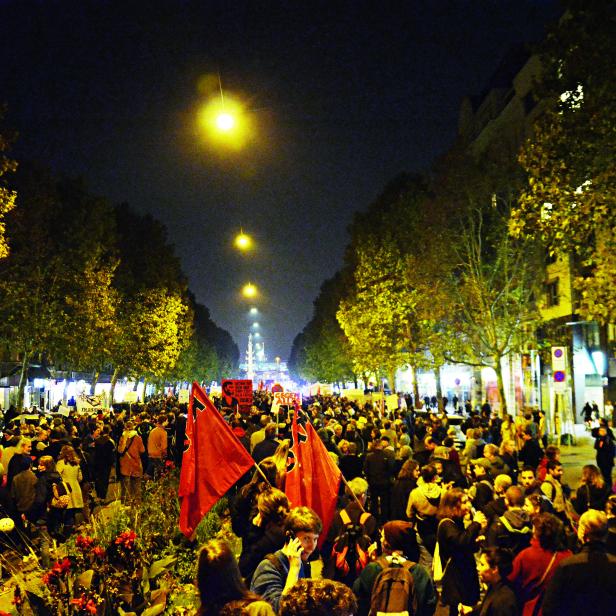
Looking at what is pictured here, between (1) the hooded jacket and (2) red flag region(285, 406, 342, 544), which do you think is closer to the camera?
(1) the hooded jacket

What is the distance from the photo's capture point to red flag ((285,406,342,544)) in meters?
8.34

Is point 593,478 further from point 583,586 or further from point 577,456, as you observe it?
point 577,456

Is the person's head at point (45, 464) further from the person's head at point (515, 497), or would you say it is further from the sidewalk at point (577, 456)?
the sidewalk at point (577, 456)

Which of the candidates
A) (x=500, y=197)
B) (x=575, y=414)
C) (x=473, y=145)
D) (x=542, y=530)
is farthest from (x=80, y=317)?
(x=542, y=530)

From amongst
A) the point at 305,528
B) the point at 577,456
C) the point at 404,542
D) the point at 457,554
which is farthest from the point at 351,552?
the point at 577,456

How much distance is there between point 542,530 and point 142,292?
4780cm

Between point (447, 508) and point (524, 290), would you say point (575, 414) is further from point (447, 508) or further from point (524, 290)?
point (447, 508)

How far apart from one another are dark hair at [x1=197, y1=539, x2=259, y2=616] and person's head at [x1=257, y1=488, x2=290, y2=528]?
2.48 metres

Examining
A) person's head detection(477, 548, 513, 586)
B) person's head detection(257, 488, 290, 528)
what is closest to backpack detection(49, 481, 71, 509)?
person's head detection(257, 488, 290, 528)

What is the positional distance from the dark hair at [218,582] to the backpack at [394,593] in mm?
1528

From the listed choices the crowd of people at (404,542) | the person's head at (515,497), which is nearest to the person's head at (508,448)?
the crowd of people at (404,542)

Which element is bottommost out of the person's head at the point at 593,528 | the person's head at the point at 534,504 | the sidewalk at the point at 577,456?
the sidewalk at the point at 577,456

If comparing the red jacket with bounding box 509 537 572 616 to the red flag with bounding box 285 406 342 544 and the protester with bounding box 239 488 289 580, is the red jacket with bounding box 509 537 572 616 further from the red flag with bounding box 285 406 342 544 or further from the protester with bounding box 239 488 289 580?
the red flag with bounding box 285 406 342 544

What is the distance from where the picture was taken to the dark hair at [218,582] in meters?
3.83
